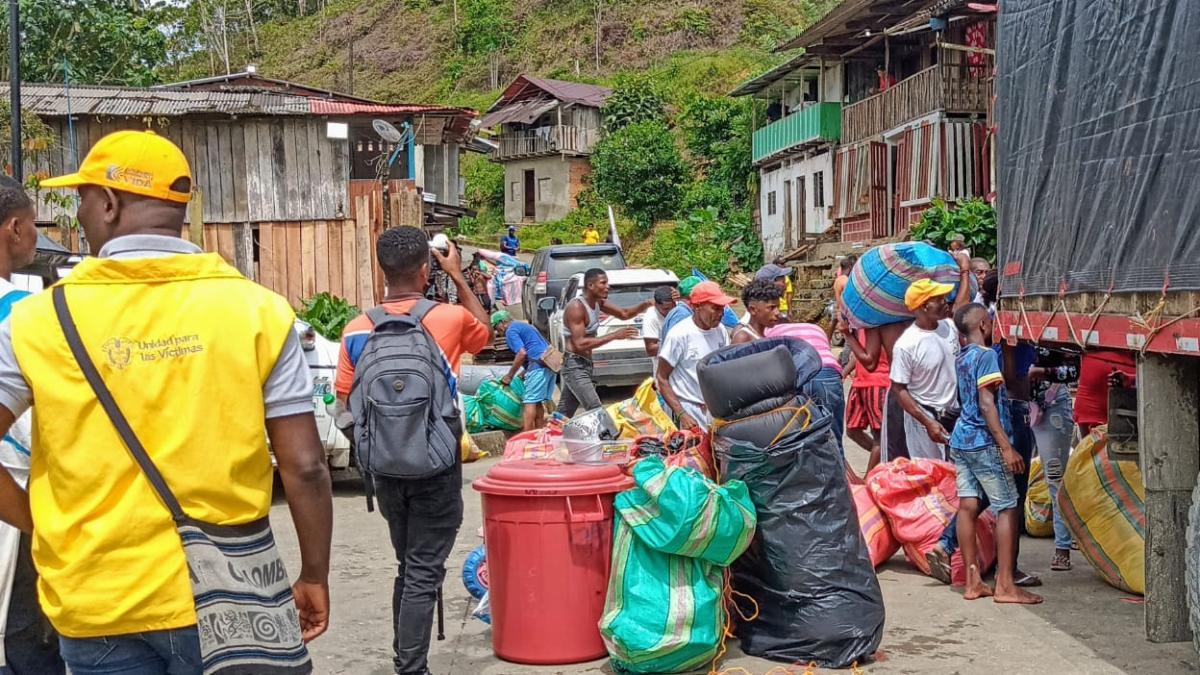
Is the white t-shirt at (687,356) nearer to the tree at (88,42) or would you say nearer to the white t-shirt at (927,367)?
the white t-shirt at (927,367)

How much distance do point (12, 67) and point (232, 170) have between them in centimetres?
644

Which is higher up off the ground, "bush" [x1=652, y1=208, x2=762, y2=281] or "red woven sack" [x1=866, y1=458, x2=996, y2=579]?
"bush" [x1=652, y1=208, x2=762, y2=281]

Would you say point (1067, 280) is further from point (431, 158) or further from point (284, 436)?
point (431, 158)

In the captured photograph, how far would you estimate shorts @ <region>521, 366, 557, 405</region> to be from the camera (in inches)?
466

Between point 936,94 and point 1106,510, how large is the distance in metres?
20.7

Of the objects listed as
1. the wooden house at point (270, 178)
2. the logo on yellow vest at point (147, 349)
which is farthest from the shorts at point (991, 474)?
the wooden house at point (270, 178)

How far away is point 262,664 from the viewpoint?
273 cm

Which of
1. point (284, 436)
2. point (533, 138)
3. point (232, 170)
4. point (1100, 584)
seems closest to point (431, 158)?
point (232, 170)

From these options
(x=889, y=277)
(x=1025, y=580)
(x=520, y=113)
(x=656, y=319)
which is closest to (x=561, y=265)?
(x=656, y=319)

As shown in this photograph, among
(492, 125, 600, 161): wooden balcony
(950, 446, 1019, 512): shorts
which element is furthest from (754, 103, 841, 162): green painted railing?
(950, 446, 1019, 512): shorts

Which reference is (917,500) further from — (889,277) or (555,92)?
(555,92)

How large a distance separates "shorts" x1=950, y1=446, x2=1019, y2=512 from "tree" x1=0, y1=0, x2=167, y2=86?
29.1 metres

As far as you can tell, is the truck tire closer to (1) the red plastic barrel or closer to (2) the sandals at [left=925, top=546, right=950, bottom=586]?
(2) the sandals at [left=925, top=546, right=950, bottom=586]

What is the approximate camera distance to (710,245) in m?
39.5
